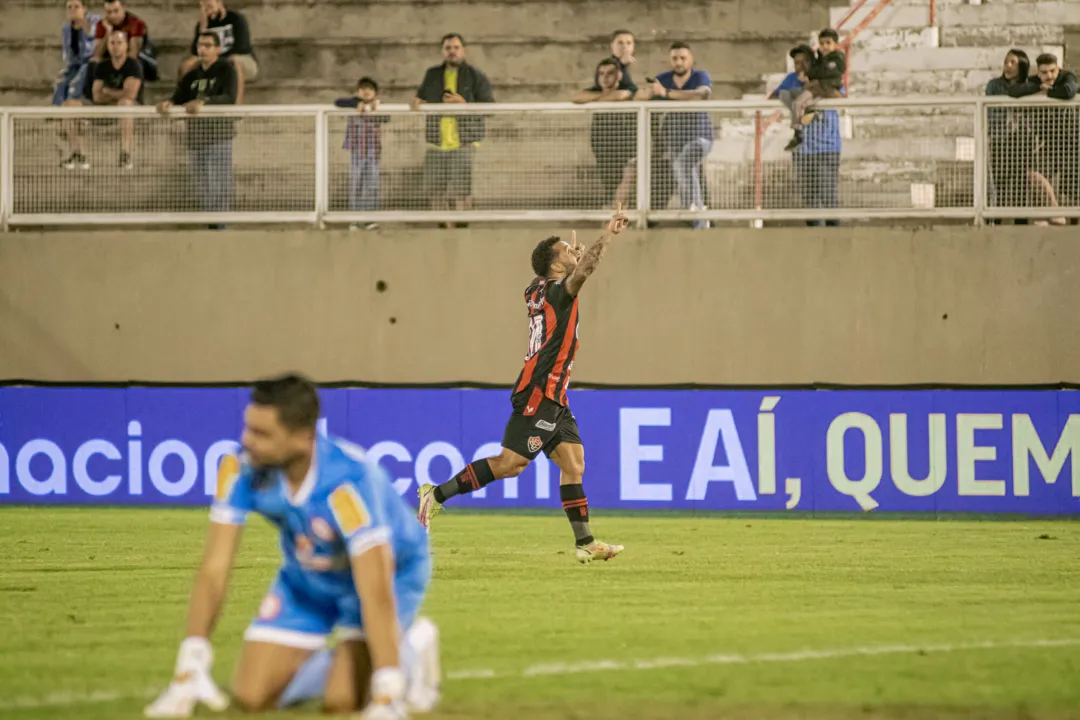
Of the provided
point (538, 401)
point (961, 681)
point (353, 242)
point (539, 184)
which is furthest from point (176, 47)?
point (961, 681)

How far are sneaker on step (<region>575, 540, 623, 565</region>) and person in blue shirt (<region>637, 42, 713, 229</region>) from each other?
6.34 m

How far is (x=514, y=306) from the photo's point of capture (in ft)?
61.7

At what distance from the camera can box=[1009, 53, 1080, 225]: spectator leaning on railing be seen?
680 inches

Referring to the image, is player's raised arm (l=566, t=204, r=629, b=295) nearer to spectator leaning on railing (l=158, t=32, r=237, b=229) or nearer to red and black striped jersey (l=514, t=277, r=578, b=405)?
red and black striped jersey (l=514, t=277, r=578, b=405)

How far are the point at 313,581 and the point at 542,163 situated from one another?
12.0 metres

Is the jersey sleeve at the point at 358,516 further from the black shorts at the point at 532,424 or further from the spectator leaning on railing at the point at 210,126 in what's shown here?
the spectator leaning on railing at the point at 210,126

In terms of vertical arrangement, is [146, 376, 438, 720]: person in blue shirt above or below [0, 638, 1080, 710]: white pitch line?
above

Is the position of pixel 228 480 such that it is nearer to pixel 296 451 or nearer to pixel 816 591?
pixel 296 451

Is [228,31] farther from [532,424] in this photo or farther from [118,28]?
[532,424]

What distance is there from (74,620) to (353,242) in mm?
9858

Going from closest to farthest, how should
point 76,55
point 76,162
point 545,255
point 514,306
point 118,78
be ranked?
point 545,255 → point 76,162 → point 514,306 → point 118,78 → point 76,55

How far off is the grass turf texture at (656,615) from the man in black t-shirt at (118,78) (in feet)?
19.3

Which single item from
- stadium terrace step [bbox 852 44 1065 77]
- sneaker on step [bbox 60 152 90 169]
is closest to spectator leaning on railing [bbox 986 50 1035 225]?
stadium terrace step [bbox 852 44 1065 77]

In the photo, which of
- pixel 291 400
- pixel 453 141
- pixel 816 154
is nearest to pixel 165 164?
pixel 453 141
